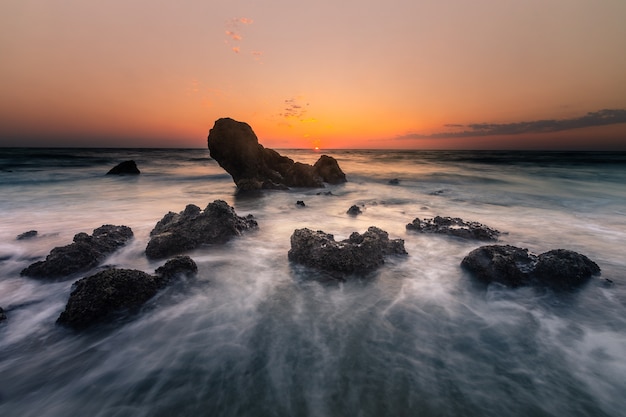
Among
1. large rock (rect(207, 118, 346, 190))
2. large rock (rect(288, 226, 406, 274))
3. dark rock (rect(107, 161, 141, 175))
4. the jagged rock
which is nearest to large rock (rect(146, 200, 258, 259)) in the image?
the jagged rock

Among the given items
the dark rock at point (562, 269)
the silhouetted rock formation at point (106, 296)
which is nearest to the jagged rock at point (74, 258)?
the silhouetted rock formation at point (106, 296)

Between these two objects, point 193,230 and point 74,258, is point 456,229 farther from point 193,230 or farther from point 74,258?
point 74,258

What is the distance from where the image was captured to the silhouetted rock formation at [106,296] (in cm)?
405

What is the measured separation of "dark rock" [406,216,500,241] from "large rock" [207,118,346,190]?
971cm

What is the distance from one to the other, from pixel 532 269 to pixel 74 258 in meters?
8.57

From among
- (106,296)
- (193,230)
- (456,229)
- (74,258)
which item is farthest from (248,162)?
(106,296)

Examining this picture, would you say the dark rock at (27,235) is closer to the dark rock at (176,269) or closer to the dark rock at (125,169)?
the dark rock at (176,269)

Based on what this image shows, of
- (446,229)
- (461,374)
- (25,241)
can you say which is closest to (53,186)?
(25,241)

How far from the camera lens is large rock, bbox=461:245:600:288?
5289 millimetres

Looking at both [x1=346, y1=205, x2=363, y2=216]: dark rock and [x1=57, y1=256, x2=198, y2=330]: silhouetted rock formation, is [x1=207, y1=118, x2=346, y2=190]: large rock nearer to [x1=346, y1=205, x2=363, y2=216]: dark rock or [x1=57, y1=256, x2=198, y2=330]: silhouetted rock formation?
[x1=346, y1=205, x2=363, y2=216]: dark rock

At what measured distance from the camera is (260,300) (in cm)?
505

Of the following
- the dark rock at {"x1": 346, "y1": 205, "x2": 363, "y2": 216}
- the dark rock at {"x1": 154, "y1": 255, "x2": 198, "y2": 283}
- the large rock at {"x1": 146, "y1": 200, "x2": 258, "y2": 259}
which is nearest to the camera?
the dark rock at {"x1": 154, "y1": 255, "x2": 198, "y2": 283}

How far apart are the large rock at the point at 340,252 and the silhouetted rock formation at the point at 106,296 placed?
277 cm

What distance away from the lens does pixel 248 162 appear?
1722cm
